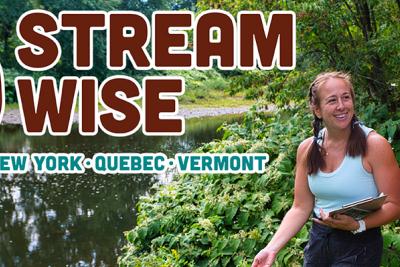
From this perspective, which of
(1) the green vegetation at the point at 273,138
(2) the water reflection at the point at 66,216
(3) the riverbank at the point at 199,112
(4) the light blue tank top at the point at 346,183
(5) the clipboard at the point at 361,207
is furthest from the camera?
(3) the riverbank at the point at 199,112

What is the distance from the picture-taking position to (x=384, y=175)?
218cm

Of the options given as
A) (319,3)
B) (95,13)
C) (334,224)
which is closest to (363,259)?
(334,224)

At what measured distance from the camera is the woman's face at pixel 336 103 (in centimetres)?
229

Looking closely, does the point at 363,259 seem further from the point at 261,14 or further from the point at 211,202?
the point at 261,14

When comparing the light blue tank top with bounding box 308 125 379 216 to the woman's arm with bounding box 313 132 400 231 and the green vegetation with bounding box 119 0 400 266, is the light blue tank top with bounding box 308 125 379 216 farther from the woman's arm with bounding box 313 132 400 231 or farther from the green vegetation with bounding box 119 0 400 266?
the green vegetation with bounding box 119 0 400 266

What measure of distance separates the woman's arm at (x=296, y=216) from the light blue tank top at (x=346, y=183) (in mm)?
150

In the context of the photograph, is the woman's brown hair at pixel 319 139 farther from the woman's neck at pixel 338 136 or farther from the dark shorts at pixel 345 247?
the dark shorts at pixel 345 247

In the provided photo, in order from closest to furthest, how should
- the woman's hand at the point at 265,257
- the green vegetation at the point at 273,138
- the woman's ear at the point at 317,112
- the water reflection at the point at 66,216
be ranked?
1. the woman's ear at the point at 317,112
2. the woman's hand at the point at 265,257
3. the green vegetation at the point at 273,138
4. the water reflection at the point at 66,216

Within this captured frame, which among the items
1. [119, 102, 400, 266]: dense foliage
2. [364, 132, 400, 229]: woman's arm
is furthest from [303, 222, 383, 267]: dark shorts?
[119, 102, 400, 266]: dense foliage

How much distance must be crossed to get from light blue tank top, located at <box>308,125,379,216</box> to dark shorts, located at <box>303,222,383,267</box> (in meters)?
0.11

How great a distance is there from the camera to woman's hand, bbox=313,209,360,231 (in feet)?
7.22

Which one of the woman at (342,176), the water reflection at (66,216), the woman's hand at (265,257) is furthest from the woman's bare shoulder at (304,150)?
the water reflection at (66,216)

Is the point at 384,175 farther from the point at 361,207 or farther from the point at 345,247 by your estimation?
the point at 345,247

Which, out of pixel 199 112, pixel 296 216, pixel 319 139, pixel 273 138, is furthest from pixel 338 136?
pixel 199 112
